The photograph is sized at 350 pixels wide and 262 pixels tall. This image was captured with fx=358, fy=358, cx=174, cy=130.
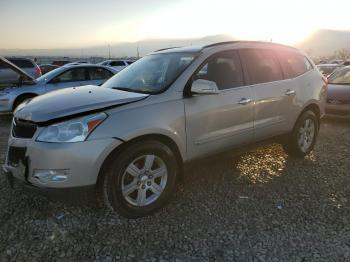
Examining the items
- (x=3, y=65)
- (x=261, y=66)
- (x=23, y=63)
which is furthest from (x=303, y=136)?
(x=23, y=63)

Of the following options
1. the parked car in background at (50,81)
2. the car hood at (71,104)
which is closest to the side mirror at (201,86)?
the car hood at (71,104)

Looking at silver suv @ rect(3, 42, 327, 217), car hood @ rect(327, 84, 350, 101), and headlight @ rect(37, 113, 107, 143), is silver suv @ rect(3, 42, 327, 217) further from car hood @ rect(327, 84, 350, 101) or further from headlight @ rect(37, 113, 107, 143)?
car hood @ rect(327, 84, 350, 101)

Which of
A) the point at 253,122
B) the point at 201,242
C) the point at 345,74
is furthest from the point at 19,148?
the point at 345,74

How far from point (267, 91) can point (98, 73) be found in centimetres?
718

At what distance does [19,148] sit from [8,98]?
6549 millimetres

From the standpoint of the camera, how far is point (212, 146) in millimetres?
4160

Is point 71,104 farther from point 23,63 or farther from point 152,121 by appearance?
point 23,63

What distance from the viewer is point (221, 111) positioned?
4156 mm

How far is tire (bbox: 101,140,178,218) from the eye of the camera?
11.2ft

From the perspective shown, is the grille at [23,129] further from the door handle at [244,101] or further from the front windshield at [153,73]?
the door handle at [244,101]

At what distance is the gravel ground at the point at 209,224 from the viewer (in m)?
3.11

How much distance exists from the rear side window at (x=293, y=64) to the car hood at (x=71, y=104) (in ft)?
8.05

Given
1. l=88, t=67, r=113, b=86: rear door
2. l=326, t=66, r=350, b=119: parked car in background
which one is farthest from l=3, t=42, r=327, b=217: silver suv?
l=88, t=67, r=113, b=86: rear door

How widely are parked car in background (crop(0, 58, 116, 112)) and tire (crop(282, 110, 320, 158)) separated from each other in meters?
4.96
